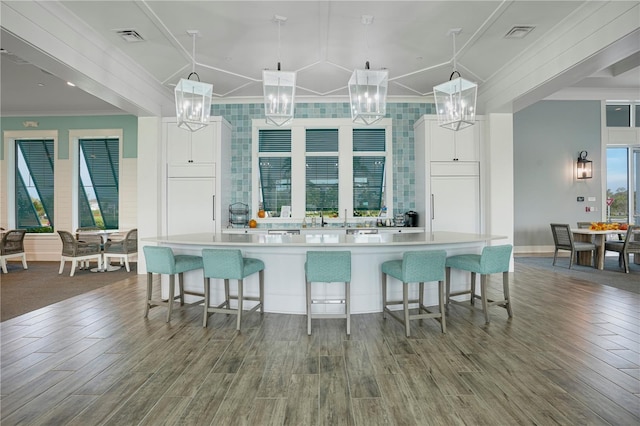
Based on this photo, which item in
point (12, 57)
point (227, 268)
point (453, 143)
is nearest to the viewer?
point (227, 268)

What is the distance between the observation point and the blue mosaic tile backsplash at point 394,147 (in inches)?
256

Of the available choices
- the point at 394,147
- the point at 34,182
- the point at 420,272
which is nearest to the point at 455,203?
the point at 394,147

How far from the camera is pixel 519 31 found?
13.6 feet

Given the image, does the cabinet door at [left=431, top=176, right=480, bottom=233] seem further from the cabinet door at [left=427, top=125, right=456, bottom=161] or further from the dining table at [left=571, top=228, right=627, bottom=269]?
the dining table at [left=571, top=228, right=627, bottom=269]

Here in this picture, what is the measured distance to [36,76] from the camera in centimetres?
575

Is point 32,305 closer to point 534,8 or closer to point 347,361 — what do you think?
point 347,361

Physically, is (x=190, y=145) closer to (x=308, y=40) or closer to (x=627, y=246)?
(x=308, y=40)

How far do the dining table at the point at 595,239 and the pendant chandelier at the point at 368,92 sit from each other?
223 inches

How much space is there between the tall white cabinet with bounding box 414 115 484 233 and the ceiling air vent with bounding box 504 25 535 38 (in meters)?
1.77

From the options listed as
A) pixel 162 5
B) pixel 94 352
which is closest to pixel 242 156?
pixel 162 5

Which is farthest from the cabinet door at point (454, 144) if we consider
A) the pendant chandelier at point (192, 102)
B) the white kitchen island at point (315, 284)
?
the pendant chandelier at point (192, 102)

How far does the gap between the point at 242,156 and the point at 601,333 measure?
591 centimetres

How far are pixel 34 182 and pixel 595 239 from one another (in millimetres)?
12759

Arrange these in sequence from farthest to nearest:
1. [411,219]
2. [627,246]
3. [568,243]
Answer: [568,243]
[411,219]
[627,246]
